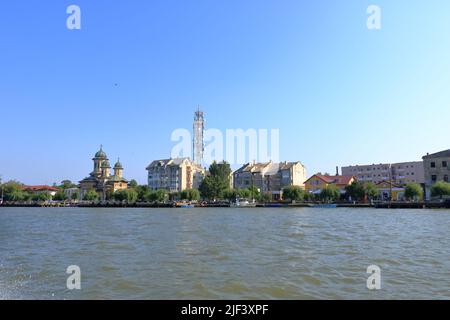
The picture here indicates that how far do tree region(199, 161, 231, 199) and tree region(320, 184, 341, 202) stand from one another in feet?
99.6

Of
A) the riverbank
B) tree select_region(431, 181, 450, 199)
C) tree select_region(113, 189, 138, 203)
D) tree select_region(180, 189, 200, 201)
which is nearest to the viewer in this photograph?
tree select_region(431, 181, 450, 199)

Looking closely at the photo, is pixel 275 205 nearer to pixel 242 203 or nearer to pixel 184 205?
pixel 242 203

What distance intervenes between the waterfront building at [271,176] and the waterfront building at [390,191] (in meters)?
24.1

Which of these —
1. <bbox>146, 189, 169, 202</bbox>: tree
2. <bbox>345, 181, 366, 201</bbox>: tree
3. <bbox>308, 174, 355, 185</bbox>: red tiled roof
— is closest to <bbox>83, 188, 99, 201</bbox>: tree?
<bbox>146, 189, 169, 202</bbox>: tree

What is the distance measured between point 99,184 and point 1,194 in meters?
45.0

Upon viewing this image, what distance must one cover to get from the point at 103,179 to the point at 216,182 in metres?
48.5

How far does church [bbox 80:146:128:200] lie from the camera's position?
141 metres

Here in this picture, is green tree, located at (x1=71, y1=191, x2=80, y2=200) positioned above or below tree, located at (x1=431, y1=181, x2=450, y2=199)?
below

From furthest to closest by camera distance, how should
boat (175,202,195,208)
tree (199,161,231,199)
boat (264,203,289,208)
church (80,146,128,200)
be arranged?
church (80,146,128,200)
tree (199,161,231,199)
boat (175,202,195,208)
boat (264,203,289,208)

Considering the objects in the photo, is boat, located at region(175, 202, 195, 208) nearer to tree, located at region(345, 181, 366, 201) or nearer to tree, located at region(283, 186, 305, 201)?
tree, located at region(283, 186, 305, 201)

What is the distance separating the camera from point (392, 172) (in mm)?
126625

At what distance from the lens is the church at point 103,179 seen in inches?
5551

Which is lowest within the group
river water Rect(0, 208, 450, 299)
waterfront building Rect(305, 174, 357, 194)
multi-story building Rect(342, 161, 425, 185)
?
river water Rect(0, 208, 450, 299)

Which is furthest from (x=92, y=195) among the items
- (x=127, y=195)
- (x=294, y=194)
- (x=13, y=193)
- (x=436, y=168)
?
(x=436, y=168)
